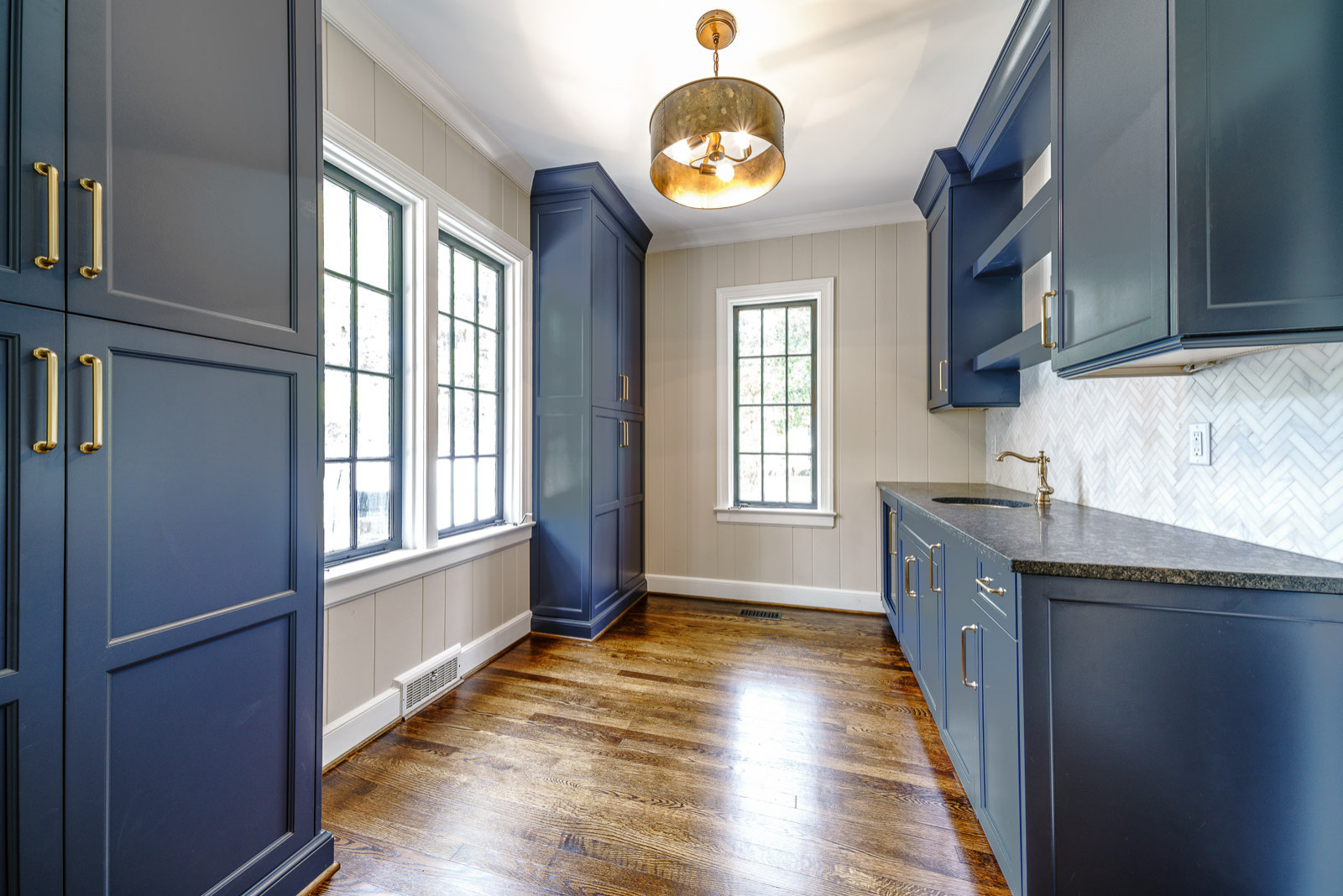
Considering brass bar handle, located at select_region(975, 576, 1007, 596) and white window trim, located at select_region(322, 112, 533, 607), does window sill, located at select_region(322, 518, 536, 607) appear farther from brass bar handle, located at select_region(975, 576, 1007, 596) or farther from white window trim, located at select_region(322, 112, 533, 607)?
brass bar handle, located at select_region(975, 576, 1007, 596)

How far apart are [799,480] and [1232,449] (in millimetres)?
2510

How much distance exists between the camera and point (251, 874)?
1269mm

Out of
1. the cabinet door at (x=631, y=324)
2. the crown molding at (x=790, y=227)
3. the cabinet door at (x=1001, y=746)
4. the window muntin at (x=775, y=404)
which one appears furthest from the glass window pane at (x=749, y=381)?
the cabinet door at (x=1001, y=746)

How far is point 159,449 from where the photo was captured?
3.56 feet

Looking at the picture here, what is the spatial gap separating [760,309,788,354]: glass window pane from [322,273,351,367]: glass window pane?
270 cm

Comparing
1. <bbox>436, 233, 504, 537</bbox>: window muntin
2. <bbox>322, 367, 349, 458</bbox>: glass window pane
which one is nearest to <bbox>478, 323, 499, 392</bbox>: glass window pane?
<bbox>436, 233, 504, 537</bbox>: window muntin

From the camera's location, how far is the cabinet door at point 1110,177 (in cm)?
115

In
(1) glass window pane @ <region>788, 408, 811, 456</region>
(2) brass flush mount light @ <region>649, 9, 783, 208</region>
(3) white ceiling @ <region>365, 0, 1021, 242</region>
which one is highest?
(3) white ceiling @ <region>365, 0, 1021, 242</region>

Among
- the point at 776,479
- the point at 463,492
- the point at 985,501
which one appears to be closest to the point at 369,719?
the point at 463,492

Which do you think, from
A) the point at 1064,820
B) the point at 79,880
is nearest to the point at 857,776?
the point at 1064,820

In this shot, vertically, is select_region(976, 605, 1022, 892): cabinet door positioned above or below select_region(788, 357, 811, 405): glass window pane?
below

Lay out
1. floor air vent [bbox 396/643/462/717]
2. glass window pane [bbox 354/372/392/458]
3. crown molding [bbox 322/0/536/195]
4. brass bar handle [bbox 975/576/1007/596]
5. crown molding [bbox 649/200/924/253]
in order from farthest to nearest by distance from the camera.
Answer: crown molding [bbox 649/200/924/253], floor air vent [bbox 396/643/462/717], glass window pane [bbox 354/372/392/458], crown molding [bbox 322/0/536/195], brass bar handle [bbox 975/576/1007/596]

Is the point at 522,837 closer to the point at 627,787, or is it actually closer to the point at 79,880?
the point at 627,787

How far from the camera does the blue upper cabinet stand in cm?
101
